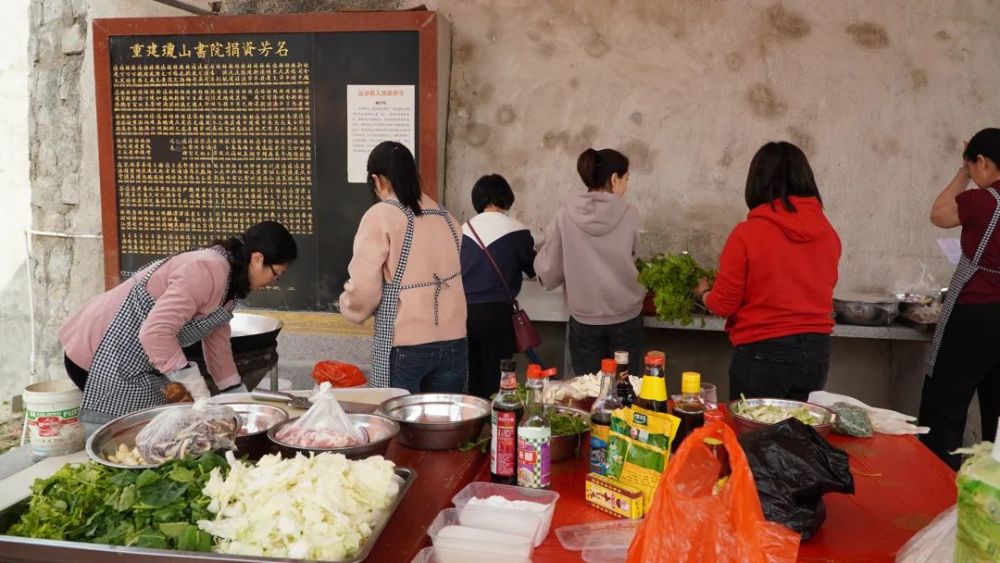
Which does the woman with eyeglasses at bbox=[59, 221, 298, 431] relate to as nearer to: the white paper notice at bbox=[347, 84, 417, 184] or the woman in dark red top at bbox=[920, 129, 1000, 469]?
the white paper notice at bbox=[347, 84, 417, 184]

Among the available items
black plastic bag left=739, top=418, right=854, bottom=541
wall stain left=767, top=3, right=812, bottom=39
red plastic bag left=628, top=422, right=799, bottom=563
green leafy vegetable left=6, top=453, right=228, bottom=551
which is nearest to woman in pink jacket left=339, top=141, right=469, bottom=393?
green leafy vegetable left=6, top=453, right=228, bottom=551

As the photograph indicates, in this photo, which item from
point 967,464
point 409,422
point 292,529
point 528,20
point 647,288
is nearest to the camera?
point 967,464

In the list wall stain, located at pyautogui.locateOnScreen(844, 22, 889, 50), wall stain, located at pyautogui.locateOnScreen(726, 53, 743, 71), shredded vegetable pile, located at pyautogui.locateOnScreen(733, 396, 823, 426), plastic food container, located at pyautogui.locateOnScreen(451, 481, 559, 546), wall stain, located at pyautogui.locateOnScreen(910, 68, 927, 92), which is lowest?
plastic food container, located at pyautogui.locateOnScreen(451, 481, 559, 546)

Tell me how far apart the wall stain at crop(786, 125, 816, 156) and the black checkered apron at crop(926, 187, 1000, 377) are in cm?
157

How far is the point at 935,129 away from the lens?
16.2 feet

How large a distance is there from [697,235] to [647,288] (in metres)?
1.02

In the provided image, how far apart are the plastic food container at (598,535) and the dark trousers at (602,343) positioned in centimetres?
236

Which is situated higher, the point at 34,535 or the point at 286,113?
the point at 286,113

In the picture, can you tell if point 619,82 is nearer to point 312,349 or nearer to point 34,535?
point 312,349

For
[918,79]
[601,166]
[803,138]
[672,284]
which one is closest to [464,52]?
[601,166]

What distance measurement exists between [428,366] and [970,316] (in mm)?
2670

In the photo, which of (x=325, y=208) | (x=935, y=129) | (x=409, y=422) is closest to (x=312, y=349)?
(x=325, y=208)

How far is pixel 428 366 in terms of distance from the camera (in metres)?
3.50

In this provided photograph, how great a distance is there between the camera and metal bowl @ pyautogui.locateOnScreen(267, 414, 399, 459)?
2.04m
